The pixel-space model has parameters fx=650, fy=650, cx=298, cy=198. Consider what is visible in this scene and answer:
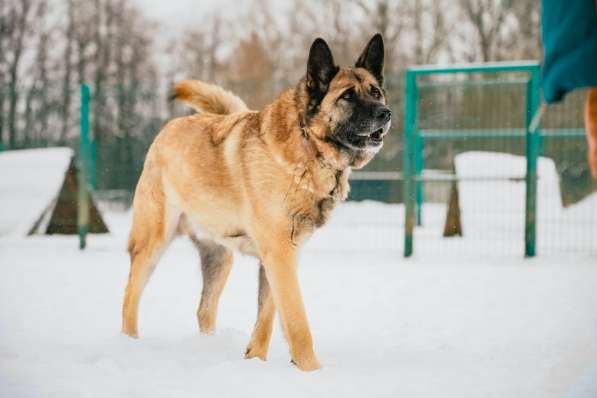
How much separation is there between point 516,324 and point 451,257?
319cm

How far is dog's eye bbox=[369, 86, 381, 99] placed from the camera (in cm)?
343

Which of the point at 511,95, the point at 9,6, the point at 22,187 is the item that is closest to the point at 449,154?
the point at 511,95

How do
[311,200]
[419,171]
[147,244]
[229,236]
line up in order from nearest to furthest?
[311,200]
[229,236]
[147,244]
[419,171]

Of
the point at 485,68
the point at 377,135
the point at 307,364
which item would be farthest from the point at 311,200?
the point at 485,68

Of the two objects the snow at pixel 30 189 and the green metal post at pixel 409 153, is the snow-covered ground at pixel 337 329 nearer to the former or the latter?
the green metal post at pixel 409 153

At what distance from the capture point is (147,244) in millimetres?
3965

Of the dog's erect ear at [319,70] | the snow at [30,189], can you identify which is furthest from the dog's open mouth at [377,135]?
the snow at [30,189]

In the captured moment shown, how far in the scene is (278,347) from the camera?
381 centimetres

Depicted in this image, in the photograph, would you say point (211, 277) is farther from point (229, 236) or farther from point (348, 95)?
point (348, 95)

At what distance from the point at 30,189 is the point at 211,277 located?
20.0 ft

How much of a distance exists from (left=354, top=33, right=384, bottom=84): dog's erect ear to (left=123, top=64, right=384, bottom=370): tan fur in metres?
0.17

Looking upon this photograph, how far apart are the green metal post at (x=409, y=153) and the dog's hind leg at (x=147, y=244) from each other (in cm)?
397

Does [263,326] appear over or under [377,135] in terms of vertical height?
under

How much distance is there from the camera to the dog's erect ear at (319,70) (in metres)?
3.35
